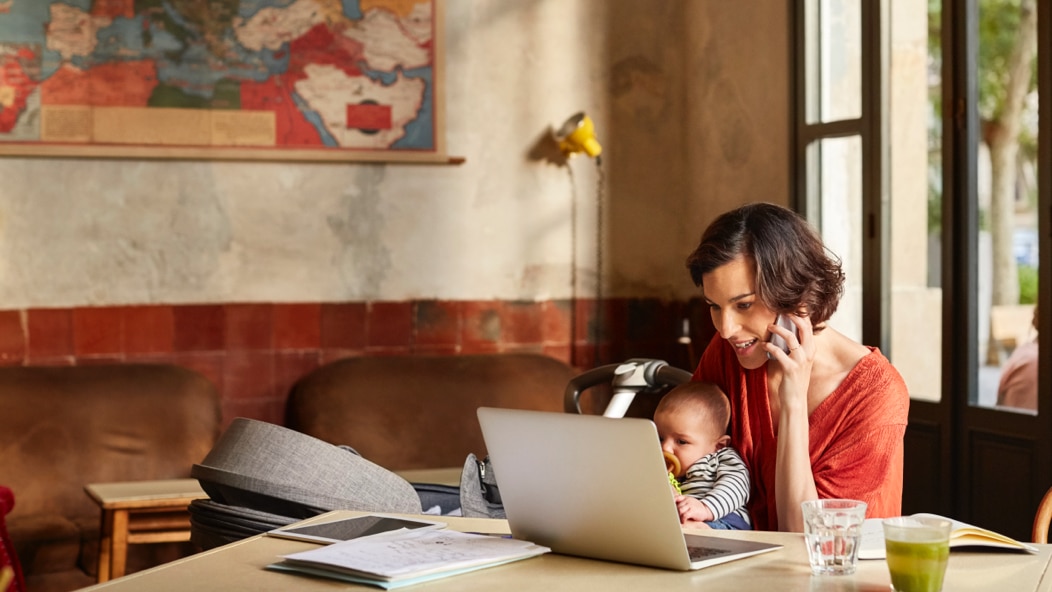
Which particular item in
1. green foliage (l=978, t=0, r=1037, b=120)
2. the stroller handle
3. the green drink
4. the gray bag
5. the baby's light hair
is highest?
green foliage (l=978, t=0, r=1037, b=120)

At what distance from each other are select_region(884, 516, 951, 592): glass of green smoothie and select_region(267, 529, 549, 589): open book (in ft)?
1.71

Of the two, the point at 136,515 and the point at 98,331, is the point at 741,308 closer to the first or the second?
the point at 136,515

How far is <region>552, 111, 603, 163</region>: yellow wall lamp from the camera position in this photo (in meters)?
4.94

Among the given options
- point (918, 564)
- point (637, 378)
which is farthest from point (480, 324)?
point (918, 564)

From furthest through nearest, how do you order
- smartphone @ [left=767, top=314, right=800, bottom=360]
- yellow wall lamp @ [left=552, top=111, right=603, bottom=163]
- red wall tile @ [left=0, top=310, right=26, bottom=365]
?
yellow wall lamp @ [left=552, top=111, right=603, bottom=163]
red wall tile @ [left=0, top=310, right=26, bottom=365]
smartphone @ [left=767, top=314, right=800, bottom=360]

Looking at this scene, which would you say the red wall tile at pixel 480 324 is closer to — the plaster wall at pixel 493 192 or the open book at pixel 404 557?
the plaster wall at pixel 493 192

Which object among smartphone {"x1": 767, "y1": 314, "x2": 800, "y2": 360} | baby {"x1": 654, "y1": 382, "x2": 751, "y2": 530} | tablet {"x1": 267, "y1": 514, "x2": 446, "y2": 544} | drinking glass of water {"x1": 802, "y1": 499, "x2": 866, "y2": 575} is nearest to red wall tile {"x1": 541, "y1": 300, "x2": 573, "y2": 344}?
baby {"x1": 654, "y1": 382, "x2": 751, "y2": 530}

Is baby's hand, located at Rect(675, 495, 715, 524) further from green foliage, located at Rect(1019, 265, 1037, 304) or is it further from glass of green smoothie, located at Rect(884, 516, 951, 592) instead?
green foliage, located at Rect(1019, 265, 1037, 304)

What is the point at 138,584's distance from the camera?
1595 mm

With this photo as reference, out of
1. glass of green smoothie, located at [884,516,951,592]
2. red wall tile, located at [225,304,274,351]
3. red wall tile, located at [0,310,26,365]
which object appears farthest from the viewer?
red wall tile, located at [225,304,274,351]

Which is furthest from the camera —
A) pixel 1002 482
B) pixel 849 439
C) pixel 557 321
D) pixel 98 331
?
pixel 557 321

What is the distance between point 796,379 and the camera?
87.3 inches

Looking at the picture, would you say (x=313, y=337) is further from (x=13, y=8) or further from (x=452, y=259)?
(x=13, y=8)

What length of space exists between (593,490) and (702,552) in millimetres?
203
